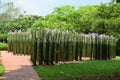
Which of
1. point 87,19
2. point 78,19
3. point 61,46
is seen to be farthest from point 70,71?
point 78,19

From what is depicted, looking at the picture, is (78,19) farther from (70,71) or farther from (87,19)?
(70,71)

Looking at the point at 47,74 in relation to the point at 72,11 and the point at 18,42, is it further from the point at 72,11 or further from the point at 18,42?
the point at 72,11

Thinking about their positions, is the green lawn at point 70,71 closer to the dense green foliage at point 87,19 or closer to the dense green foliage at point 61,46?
the dense green foliage at point 61,46

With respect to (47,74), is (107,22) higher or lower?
higher

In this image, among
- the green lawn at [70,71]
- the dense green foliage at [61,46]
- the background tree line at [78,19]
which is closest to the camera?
the green lawn at [70,71]

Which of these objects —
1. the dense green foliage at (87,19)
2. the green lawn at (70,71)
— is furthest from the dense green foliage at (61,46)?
the dense green foliage at (87,19)

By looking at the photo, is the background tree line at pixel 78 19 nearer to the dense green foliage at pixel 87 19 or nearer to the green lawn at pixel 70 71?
the dense green foliage at pixel 87 19

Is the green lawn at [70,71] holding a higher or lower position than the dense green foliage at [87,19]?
lower

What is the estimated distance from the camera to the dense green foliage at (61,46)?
2006cm

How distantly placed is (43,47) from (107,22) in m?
12.8

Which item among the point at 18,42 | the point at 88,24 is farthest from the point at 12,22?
the point at 18,42

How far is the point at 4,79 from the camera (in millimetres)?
12969

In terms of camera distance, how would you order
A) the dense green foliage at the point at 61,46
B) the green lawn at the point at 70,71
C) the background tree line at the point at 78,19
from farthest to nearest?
1. the background tree line at the point at 78,19
2. the dense green foliage at the point at 61,46
3. the green lawn at the point at 70,71

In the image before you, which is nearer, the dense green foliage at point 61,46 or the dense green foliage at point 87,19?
the dense green foliage at point 61,46
